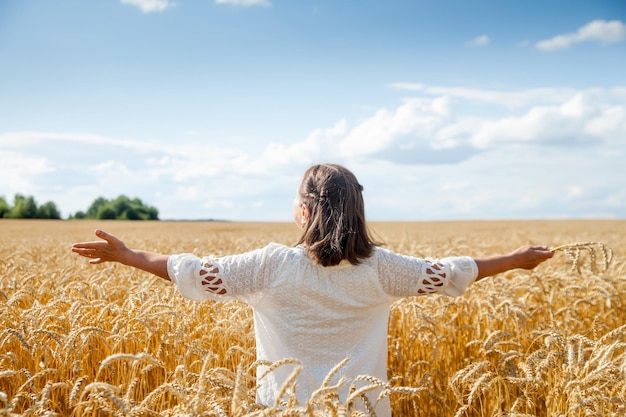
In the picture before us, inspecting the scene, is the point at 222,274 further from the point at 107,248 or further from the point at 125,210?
the point at 125,210

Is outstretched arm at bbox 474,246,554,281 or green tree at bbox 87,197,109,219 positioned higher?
green tree at bbox 87,197,109,219

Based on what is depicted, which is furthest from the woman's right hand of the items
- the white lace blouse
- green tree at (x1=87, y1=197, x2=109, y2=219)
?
green tree at (x1=87, y1=197, x2=109, y2=219)

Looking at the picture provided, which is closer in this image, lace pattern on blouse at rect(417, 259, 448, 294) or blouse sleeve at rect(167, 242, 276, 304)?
blouse sleeve at rect(167, 242, 276, 304)

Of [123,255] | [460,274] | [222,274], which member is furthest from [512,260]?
[123,255]

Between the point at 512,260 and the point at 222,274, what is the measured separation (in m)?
1.51

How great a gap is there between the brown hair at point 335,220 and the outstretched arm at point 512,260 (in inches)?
24.9

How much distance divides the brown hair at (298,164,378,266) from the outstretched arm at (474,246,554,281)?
0.63 meters

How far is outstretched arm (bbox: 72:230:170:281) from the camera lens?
8.77 feet

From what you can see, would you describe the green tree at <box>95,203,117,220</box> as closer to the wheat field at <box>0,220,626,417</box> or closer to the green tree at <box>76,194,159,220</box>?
the green tree at <box>76,194,159,220</box>

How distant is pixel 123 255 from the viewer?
271 cm

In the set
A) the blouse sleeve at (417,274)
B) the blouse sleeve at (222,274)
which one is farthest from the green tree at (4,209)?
the blouse sleeve at (417,274)

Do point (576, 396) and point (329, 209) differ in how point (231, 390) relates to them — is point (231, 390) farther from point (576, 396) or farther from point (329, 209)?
point (576, 396)

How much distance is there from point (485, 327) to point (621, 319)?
1786mm

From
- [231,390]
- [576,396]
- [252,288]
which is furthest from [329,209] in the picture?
[576,396]
